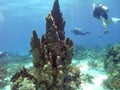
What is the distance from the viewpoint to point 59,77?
22.2ft

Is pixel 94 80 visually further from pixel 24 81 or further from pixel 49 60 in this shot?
pixel 49 60

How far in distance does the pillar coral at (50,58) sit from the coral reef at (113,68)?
12.6 feet

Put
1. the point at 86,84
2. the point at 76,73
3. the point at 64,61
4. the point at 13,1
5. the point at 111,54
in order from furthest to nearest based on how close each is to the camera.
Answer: the point at 13,1 → the point at 111,54 → the point at 86,84 → the point at 76,73 → the point at 64,61

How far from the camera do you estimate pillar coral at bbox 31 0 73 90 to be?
22.5 ft

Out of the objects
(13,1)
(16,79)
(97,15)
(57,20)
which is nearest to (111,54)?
(97,15)

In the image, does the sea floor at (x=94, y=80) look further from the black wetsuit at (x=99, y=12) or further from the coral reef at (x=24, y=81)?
the black wetsuit at (x=99, y=12)

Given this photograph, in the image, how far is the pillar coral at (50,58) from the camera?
6.84 m

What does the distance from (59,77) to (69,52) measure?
980mm

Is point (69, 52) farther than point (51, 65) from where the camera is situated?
Yes

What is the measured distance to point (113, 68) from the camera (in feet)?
41.3

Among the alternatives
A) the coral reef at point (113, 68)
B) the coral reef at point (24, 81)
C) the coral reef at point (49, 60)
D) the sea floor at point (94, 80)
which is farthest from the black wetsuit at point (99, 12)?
the coral reef at point (24, 81)

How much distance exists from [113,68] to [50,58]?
6.49m

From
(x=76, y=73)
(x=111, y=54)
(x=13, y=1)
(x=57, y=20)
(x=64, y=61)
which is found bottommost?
(x=64, y=61)

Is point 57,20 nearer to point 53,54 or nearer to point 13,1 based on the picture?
point 53,54
